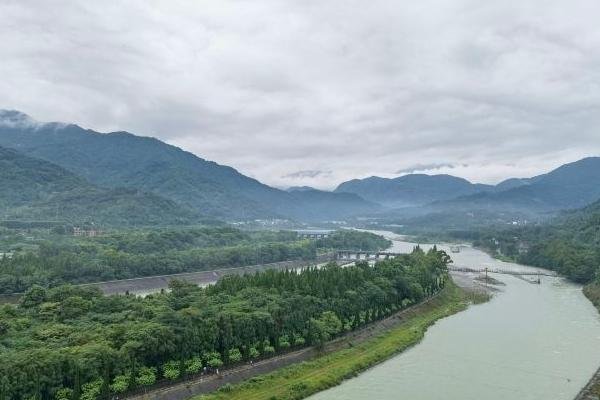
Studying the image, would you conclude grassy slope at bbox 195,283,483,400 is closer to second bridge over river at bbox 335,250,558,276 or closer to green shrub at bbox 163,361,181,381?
green shrub at bbox 163,361,181,381

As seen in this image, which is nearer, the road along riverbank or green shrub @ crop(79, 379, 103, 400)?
green shrub @ crop(79, 379, 103, 400)

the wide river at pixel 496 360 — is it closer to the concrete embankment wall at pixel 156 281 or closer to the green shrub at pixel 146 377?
the green shrub at pixel 146 377

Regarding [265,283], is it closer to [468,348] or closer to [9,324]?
[468,348]

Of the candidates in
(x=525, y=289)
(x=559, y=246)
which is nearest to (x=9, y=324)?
(x=525, y=289)

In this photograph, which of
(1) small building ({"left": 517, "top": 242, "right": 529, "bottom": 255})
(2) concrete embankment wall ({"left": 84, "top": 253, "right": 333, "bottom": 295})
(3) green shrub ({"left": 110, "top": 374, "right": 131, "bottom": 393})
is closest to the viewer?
(3) green shrub ({"left": 110, "top": 374, "right": 131, "bottom": 393})

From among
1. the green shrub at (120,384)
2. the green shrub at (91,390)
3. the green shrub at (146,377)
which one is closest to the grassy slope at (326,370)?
the green shrub at (146,377)

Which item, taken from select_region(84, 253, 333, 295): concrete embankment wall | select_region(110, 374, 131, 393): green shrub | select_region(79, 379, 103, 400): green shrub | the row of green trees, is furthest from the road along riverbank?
select_region(84, 253, 333, 295): concrete embankment wall
